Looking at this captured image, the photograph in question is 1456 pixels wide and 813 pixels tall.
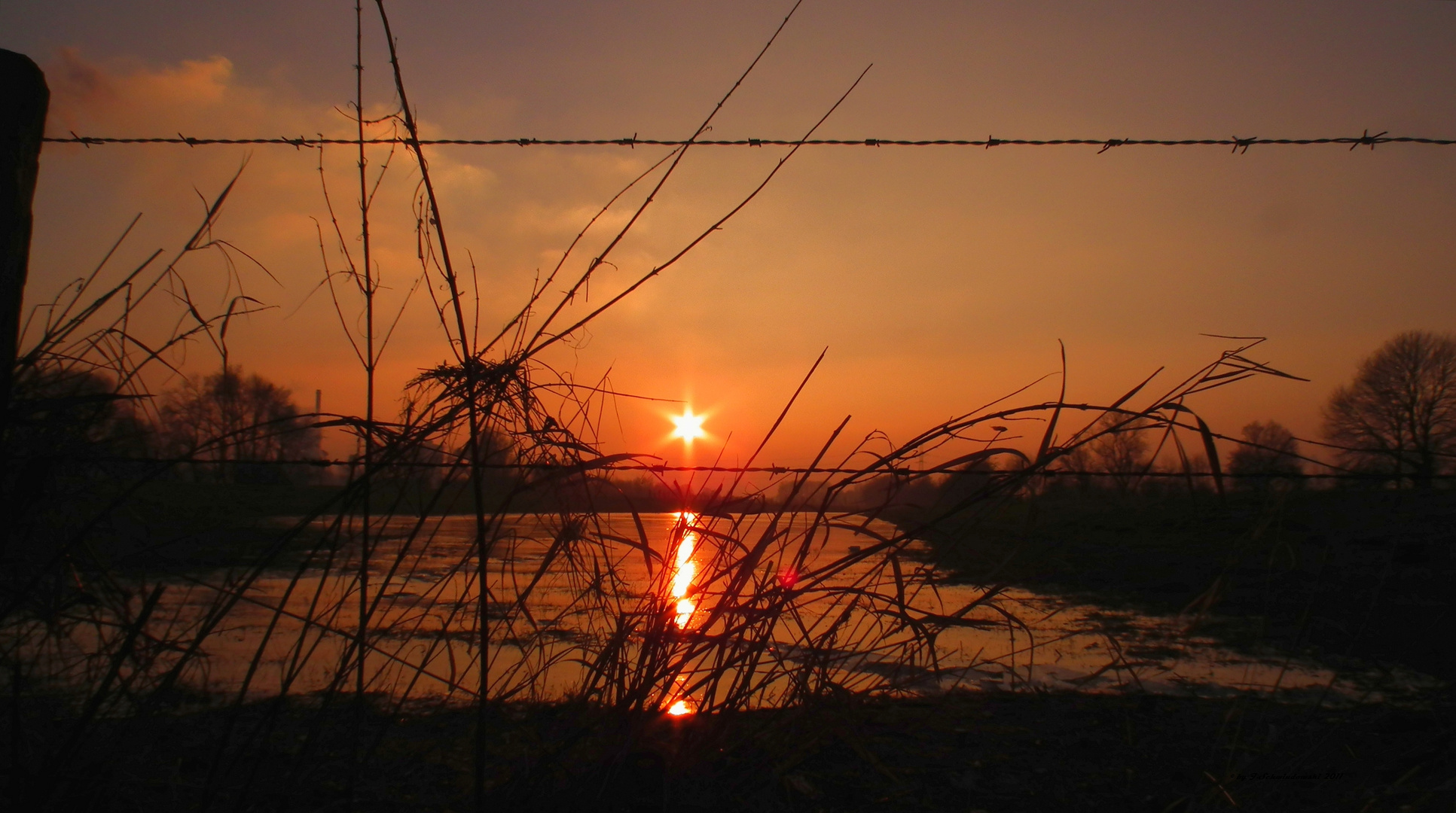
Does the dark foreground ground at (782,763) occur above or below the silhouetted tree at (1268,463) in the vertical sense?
below

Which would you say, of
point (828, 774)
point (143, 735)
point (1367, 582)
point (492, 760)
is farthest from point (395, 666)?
point (1367, 582)

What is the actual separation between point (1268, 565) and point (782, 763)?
1.40m

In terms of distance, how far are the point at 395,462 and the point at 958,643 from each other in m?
3.72

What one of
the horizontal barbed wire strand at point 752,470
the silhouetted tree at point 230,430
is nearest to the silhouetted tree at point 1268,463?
the horizontal barbed wire strand at point 752,470

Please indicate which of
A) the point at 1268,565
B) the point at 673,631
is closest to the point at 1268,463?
the point at 1268,565

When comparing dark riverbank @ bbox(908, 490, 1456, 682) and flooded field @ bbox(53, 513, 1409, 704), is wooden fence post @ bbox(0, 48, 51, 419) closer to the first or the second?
flooded field @ bbox(53, 513, 1409, 704)

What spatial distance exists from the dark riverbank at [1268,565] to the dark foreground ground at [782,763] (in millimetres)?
417

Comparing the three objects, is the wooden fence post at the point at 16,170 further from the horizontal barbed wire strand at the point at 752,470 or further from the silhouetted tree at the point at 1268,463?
the silhouetted tree at the point at 1268,463

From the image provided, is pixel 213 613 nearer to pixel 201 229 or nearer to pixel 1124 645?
pixel 201 229

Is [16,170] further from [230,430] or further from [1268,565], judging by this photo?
[1268,565]

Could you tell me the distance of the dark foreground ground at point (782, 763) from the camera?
6.46ft

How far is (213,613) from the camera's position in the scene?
1.61m

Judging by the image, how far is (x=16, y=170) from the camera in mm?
2209

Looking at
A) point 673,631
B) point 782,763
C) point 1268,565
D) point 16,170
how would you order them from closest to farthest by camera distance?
point 1268,565 → point 673,631 → point 16,170 → point 782,763
